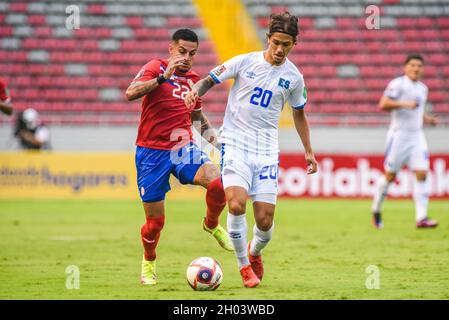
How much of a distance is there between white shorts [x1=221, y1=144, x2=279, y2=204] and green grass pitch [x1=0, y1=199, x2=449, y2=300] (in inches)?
34.2

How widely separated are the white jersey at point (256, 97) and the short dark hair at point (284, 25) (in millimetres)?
367

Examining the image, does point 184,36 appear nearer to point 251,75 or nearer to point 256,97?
point 251,75

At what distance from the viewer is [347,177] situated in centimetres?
2069

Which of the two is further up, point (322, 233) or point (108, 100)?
point (108, 100)

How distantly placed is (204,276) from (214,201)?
53.7 inches

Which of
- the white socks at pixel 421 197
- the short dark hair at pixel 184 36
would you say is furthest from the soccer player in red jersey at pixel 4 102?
the white socks at pixel 421 197

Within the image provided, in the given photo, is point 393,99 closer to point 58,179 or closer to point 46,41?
Answer: point 58,179

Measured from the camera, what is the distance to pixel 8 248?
38.0 feet

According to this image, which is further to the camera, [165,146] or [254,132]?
[165,146]

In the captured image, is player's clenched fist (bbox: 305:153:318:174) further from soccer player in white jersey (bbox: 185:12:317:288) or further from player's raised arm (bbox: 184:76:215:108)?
player's raised arm (bbox: 184:76:215:108)

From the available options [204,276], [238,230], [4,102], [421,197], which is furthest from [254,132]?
[421,197]
